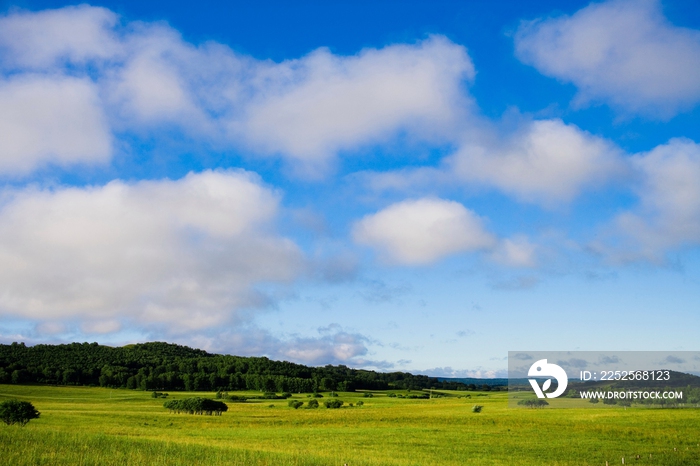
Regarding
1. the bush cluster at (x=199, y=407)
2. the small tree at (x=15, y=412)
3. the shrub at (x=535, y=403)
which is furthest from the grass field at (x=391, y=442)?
the shrub at (x=535, y=403)

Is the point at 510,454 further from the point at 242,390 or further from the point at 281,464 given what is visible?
the point at 242,390

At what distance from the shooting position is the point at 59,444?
28.8 metres

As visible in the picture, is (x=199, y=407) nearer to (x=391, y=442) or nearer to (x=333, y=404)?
(x=333, y=404)

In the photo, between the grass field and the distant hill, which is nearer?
the grass field

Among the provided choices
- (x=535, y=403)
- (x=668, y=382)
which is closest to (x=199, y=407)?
(x=535, y=403)

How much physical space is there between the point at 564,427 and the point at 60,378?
18281 cm

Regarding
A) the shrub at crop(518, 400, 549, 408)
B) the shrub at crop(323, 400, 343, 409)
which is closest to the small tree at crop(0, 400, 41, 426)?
the shrub at crop(323, 400, 343, 409)

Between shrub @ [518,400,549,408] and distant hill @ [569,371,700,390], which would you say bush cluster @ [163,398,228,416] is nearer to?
shrub @ [518,400,549,408]

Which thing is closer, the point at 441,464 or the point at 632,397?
the point at 441,464

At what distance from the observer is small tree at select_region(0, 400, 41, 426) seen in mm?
51656

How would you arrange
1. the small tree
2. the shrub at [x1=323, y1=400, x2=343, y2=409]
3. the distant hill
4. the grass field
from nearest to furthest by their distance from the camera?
the grass field → the small tree → the distant hill → the shrub at [x1=323, y1=400, x2=343, y2=409]

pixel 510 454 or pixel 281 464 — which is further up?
pixel 281 464

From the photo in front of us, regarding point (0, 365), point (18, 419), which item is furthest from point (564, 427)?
point (0, 365)

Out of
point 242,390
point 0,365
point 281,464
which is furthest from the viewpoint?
point 242,390
